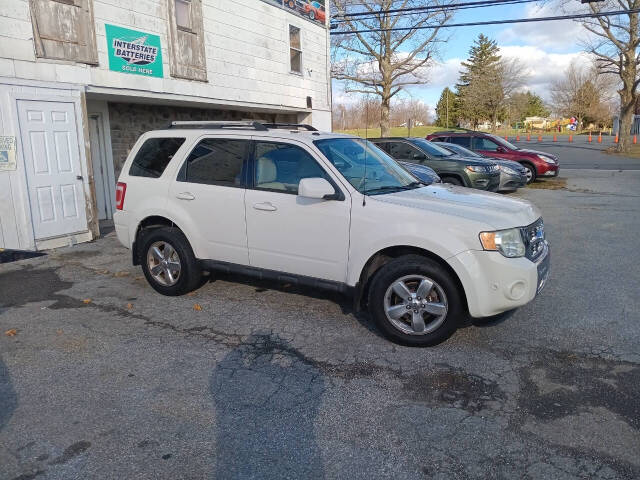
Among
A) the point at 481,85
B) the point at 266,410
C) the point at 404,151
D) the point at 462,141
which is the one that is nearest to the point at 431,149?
the point at 404,151

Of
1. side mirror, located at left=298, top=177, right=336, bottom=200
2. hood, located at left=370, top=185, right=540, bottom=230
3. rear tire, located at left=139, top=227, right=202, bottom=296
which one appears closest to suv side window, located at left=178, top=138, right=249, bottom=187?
rear tire, located at left=139, top=227, right=202, bottom=296

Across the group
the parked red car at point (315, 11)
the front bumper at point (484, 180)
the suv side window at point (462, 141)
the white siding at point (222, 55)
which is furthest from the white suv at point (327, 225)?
the suv side window at point (462, 141)

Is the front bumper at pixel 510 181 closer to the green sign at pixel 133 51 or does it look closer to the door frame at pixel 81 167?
the green sign at pixel 133 51

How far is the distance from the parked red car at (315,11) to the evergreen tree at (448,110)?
201 feet

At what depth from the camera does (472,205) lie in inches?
174

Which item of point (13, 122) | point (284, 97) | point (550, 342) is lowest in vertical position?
point (550, 342)

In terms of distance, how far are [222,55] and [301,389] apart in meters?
10.2

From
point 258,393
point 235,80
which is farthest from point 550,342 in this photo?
point 235,80

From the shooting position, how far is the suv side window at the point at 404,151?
12719 millimetres

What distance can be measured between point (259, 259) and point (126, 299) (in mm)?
1777

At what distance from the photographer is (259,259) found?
5.09 meters

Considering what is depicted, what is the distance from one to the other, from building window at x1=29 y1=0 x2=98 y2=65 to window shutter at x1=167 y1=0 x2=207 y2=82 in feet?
6.52

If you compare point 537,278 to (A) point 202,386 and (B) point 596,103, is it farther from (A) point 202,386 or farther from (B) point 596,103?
(B) point 596,103

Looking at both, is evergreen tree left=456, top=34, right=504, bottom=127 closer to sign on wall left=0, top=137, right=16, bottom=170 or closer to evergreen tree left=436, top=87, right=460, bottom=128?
evergreen tree left=436, top=87, right=460, bottom=128
